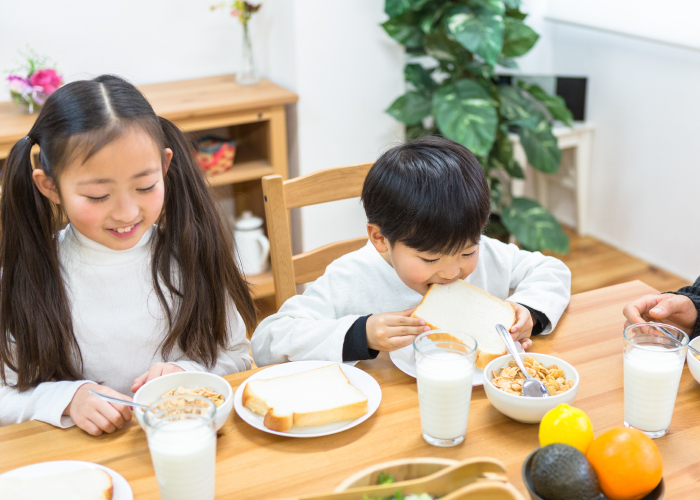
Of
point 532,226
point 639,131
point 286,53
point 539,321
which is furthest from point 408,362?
point 639,131

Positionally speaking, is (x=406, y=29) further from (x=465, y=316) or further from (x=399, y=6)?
(x=465, y=316)

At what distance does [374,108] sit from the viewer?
279cm

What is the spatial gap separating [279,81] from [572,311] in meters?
1.84

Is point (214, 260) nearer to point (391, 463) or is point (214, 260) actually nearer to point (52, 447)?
point (52, 447)

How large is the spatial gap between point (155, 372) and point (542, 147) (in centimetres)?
229

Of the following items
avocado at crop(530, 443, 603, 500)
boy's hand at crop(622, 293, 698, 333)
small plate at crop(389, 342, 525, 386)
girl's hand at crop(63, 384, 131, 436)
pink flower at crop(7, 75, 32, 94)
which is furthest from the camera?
pink flower at crop(7, 75, 32, 94)

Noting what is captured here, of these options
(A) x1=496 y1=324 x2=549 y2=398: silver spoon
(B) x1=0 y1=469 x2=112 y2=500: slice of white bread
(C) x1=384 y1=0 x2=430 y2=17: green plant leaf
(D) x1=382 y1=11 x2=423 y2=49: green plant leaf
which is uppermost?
(C) x1=384 y1=0 x2=430 y2=17: green plant leaf

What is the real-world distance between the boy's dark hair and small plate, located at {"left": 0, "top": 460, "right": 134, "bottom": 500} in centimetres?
57

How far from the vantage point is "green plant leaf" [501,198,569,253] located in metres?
2.89

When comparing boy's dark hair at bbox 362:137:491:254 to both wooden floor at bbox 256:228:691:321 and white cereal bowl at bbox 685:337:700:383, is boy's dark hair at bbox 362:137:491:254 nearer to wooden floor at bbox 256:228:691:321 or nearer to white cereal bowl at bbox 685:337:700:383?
white cereal bowl at bbox 685:337:700:383

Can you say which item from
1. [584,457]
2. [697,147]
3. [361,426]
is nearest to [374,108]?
[697,147]

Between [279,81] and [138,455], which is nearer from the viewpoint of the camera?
[138,455]

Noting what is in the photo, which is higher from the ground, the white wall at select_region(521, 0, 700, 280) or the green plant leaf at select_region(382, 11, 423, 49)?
the green plant leaf at select_region(382, 11, 423, 49)

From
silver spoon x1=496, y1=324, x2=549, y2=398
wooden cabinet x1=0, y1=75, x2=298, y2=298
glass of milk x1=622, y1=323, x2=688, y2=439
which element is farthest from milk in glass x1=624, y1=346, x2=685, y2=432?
wooden cabinet x1=0, y1=75, x2=298, y2=298
